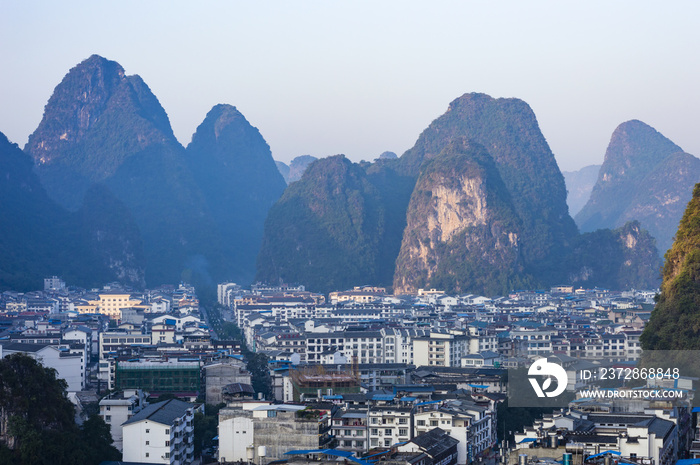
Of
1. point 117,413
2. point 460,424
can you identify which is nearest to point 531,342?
point 460,424

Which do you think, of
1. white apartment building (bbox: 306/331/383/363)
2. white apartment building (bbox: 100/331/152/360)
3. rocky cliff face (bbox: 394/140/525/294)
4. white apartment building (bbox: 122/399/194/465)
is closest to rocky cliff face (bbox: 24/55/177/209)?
rocky cliff face (bbox: 394/140/525/294)

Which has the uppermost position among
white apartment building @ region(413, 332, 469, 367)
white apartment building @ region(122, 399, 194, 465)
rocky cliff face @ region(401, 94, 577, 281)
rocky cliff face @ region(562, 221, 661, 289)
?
rocky cliff face @ region(401, 94, 577, 281)

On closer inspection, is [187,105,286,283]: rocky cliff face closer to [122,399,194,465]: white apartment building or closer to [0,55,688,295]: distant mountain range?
[0,55,688,295]: distant mountain range

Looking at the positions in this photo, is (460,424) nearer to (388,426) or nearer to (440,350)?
(388,426)

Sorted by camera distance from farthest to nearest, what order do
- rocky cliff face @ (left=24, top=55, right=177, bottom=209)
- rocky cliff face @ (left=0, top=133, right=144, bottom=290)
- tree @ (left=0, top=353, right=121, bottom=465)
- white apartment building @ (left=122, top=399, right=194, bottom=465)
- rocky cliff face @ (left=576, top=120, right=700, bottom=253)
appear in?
rocky cliff face @ (left=576, top=120, right=700, bottom=253), rocky cliff face @ (left=24, top=55, right=177, bottom=209), rocky cliff face @ (left=0, top=133, right=144, bottom=290), white apartment building @ (left=122, top=399, right=194, bottom=465), tree @ (left=0, top=353, right=121, bottom=465)

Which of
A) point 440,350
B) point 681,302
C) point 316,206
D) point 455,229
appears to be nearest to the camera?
point 681,302
